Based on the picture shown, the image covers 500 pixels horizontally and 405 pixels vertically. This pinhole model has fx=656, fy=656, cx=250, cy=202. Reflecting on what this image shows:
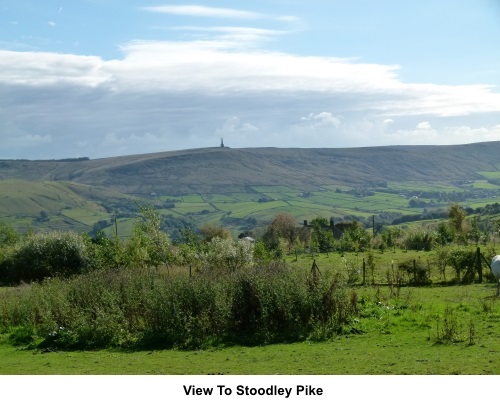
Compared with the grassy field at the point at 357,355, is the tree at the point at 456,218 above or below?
above

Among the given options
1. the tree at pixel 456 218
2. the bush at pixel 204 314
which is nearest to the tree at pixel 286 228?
the tree at pixel 456 218

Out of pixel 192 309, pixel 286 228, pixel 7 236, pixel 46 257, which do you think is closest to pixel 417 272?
pixel 192 309

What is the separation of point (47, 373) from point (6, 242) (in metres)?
49.9

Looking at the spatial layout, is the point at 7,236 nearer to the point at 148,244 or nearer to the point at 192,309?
the point at 148,244

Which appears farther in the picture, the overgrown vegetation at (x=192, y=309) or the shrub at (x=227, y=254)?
the shrub at (x=227, y=254)

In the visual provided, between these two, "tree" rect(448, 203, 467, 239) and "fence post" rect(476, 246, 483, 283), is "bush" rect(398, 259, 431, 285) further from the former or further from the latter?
"tree" rect(448, 203, 467, 239)

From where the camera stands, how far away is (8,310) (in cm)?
2555

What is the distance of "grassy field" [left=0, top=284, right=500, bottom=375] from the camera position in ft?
49.7

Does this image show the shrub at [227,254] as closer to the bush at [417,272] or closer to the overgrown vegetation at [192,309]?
the bush at [417,272]

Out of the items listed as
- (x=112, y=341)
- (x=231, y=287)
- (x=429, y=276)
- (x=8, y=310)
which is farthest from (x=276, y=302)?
(x=429, y=276)

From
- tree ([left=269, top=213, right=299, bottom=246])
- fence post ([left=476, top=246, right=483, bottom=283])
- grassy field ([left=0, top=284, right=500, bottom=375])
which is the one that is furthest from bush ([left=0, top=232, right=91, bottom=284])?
tree ([left=269, top=213, right=299, bottom=246])

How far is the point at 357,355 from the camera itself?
1677 cm

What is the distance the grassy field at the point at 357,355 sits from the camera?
15.1 metres
